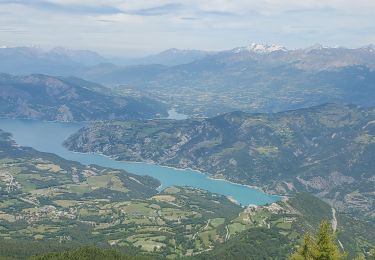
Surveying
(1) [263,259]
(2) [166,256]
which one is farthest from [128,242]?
(1) [263,259]

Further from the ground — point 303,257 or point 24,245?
point 303,257

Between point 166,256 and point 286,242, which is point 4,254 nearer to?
point 166,256

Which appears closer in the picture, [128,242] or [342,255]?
[342,255]

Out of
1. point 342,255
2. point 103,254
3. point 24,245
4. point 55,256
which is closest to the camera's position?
point 342,255

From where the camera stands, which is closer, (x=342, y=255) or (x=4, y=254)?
(x=342, y=255)

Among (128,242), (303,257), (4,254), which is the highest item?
(303,257)

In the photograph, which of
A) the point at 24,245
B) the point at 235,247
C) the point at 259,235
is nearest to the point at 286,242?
the point at 259,235

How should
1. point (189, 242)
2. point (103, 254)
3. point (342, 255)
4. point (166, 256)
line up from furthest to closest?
point (189, 242)
point (166, 256)
point (103, 254)
point (342, 255)

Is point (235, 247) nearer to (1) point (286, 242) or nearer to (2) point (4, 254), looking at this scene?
(1) point (286, 242)

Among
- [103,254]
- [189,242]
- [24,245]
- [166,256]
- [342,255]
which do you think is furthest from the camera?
[189,242]
